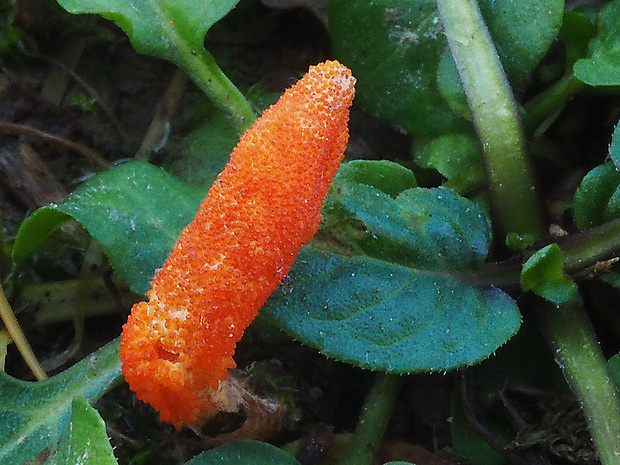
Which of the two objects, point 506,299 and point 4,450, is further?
point 506,299

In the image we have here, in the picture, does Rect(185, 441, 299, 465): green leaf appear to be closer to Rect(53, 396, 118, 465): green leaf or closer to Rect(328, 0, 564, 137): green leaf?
Rect(53, 396, 118, 465): green leaf

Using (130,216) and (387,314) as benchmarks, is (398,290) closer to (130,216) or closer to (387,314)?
(387,314)

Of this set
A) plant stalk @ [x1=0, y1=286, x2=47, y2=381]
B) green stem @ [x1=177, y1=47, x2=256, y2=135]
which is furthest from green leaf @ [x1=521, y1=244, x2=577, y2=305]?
plant stalk @ [x1=0, y1=286, x2=47, y2=381]

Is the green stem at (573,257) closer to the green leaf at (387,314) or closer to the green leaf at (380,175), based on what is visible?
the green leaf at (387,314)

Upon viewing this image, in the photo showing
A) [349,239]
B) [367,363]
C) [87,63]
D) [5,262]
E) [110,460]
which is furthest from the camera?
[87,63]

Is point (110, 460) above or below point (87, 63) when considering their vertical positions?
below

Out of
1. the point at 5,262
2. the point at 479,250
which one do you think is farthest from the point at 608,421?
the point at 5,262

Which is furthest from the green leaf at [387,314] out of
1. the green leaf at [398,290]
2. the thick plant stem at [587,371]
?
the thick plant stem at [587,371]

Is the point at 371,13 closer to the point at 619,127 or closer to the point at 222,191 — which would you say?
the point at 619,127
